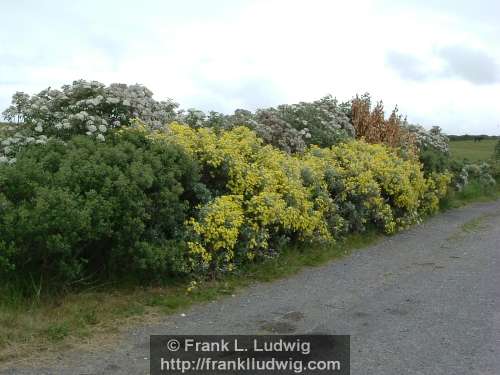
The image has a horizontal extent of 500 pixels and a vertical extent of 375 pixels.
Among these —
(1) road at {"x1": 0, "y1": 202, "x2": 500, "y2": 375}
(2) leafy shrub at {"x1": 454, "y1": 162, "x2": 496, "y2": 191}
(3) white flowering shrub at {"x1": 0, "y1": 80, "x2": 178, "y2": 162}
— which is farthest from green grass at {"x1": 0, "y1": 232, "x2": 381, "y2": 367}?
(2) leafy shrub at {"x1": 454, "y1": 162, "x2": 496, "y2": 191}

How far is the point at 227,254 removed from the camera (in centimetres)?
716

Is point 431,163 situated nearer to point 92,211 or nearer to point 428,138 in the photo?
point 428,138

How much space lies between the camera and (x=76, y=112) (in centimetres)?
862

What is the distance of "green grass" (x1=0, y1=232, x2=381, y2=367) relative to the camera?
509 centimetres

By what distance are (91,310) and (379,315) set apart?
2762 millimetres

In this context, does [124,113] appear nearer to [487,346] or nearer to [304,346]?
[304,346]

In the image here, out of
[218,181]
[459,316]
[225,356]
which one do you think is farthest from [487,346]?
[218,181]

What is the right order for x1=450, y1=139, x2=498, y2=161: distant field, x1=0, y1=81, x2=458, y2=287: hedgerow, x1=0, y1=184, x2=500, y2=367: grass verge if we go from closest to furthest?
x1=0, y1=184, x2=500, y2=367: grass verge < x1=0, y1=81, x2=458, y2=287: hedgerow < x1=450, y1=139, x2=498, y2=161: distant field

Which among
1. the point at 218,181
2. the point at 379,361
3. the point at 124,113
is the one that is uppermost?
the point at 124,113

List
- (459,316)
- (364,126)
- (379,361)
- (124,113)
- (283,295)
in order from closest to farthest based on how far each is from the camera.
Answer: (379,361) → (459,316) → (283,295) → (124,113) → (364,126)

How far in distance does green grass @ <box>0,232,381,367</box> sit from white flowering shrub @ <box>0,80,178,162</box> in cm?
245

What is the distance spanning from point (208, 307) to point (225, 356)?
136 cm

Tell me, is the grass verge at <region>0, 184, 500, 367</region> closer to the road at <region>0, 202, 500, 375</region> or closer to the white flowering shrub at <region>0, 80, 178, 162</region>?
the road at <region>0, 202, 500, 375</region>

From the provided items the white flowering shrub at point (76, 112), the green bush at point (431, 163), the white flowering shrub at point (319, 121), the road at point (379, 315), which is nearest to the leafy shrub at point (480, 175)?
the green bush at point (431, 163)
